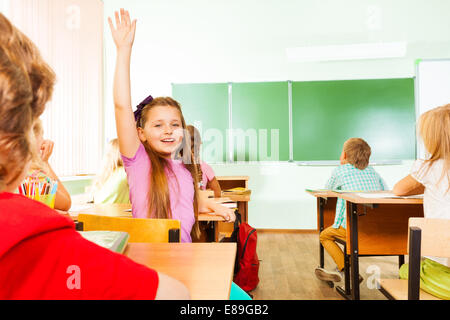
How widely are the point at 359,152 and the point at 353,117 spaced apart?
1892mm

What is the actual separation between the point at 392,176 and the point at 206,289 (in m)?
4.61

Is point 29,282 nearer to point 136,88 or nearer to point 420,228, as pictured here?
point 420,228

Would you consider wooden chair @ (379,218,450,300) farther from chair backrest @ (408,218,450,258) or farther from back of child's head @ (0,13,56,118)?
back of child's head @ (0,13,56,118)

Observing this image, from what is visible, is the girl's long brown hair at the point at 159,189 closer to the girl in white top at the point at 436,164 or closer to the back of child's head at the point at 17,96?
the back of child's head at the point at 17,96

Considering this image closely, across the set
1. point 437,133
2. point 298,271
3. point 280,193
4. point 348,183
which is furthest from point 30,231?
point 280,193

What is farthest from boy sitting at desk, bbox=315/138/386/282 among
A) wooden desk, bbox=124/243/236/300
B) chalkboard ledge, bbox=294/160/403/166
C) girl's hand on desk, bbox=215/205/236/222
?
wooden desk, bbox=124/243/236/300

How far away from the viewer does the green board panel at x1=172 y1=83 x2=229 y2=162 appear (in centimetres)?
457

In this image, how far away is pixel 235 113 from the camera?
4.55 metres

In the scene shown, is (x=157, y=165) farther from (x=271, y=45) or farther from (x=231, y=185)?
(x=271, y=45)

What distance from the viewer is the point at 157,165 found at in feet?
4.30

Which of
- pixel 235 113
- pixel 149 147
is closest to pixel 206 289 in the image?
pixel 149 147

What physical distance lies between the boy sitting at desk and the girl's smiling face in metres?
1.67

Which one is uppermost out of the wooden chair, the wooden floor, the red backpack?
the wooden chair

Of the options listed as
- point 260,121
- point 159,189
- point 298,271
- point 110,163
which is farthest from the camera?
point 260,121
